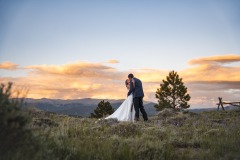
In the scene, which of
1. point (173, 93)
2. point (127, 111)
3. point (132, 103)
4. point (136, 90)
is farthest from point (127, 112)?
point (173, 93)

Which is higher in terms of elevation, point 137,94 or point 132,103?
point 137,94

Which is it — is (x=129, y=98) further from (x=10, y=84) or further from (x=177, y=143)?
(x=10, y=84)

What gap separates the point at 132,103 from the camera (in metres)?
19.3

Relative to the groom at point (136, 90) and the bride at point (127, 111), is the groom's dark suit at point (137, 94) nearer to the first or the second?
the groom at point (136, 90)

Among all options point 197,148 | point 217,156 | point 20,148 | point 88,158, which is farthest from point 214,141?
point 20,148

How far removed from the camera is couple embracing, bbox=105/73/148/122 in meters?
18.2

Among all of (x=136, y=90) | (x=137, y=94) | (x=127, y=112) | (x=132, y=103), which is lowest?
(x=127, y=112)

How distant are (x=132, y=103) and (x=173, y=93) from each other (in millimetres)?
34425

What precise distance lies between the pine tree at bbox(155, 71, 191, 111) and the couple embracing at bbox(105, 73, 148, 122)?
32.9 metres

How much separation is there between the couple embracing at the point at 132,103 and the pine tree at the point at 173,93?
108 ft

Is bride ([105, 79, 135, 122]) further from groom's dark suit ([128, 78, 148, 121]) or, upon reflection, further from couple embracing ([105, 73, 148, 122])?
groom's dark suit ([128, 78, 148, 121])

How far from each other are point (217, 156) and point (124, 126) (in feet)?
13.9

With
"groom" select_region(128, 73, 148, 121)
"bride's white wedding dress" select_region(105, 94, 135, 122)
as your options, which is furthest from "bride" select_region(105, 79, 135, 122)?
"groom" select_region(128, 73, 148, 121)

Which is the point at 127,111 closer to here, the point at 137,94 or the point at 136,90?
the point at 137,94
